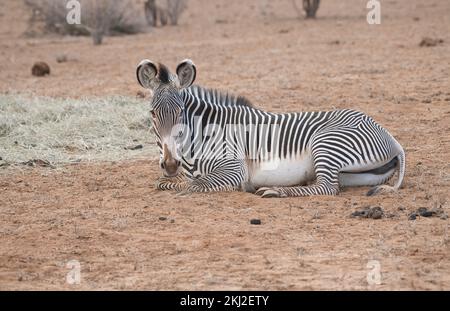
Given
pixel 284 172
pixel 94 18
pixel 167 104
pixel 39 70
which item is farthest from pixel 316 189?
pixel 94 18

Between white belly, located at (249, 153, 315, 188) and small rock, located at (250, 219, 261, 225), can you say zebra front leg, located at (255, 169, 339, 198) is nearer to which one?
white belly, located at (249, 153, 315, 188)

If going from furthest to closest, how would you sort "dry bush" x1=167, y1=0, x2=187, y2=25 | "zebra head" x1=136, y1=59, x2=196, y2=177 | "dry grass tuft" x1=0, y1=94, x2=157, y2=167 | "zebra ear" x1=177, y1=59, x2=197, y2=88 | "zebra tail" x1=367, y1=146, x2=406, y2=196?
"dry bush" x1=167, y1=0, x2=187, y2=25, "dry grass tuft" x1=0, y1=94, x2=157, y2=167, "zebra ear" x1=177, y1=59, x2=197, y2=88, "zebra tail" x1=367, y1=146, x2=406, y2=196, "zebra head" x1=136, y1=59, x2=196, y2=177

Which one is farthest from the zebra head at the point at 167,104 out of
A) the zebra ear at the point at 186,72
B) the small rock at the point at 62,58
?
the small rock at the point at 62,58

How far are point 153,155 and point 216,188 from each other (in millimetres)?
2268

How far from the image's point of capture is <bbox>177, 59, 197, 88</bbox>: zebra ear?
7.82m

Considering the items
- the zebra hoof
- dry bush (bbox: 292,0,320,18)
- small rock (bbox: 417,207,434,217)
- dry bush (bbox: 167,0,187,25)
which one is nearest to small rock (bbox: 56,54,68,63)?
dry bush (bbox: 167,0,187,25)

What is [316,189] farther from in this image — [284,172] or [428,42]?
[428,42]

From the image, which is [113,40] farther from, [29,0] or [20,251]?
[20,251]

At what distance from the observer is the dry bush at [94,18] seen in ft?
72.4

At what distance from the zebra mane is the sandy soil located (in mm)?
1126

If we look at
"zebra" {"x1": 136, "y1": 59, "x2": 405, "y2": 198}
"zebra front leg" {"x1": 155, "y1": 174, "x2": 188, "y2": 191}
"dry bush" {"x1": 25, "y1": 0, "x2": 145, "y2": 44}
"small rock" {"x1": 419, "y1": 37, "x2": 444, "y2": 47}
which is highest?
"dry bush" {"x1": 25, "y1": 0, "x2": 145, "y2": 44}

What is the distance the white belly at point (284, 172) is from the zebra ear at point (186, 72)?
113 cm

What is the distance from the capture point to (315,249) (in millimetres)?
5984

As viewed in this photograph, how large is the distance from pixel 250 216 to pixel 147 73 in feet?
6.02
